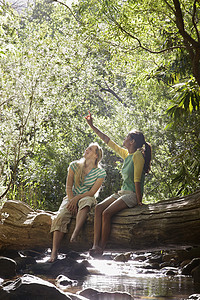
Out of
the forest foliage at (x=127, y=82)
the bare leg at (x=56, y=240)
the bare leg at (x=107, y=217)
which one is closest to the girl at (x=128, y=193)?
the bare leg at (x=107, y=217)

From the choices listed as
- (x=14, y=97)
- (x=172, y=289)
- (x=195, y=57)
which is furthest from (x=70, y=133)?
(x=172, y=289)

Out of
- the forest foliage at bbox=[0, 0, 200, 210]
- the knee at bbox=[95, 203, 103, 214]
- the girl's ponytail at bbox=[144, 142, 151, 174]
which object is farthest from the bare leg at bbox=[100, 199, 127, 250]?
the forest foliage at bbox=[0, 0, 200, 210]

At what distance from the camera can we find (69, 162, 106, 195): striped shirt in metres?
6.16

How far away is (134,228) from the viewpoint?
5.29 metres

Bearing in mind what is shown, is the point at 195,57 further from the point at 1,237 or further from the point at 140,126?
→ the point at 140,126

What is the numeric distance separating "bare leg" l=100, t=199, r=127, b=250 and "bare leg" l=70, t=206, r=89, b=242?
1.24 ft

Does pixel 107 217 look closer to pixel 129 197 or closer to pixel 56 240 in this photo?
pixel 129 197

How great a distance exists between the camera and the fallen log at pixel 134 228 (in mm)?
4957

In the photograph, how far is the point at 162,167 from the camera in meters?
11.4

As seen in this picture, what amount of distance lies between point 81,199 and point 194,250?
9.94 feet

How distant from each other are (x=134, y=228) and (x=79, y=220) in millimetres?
841

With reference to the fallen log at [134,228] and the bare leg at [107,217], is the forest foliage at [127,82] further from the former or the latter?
the bare leg at [107,217]

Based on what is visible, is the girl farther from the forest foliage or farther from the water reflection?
the forest foliage

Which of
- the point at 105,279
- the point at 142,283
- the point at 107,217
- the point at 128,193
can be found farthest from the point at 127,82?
the point at 142,283
